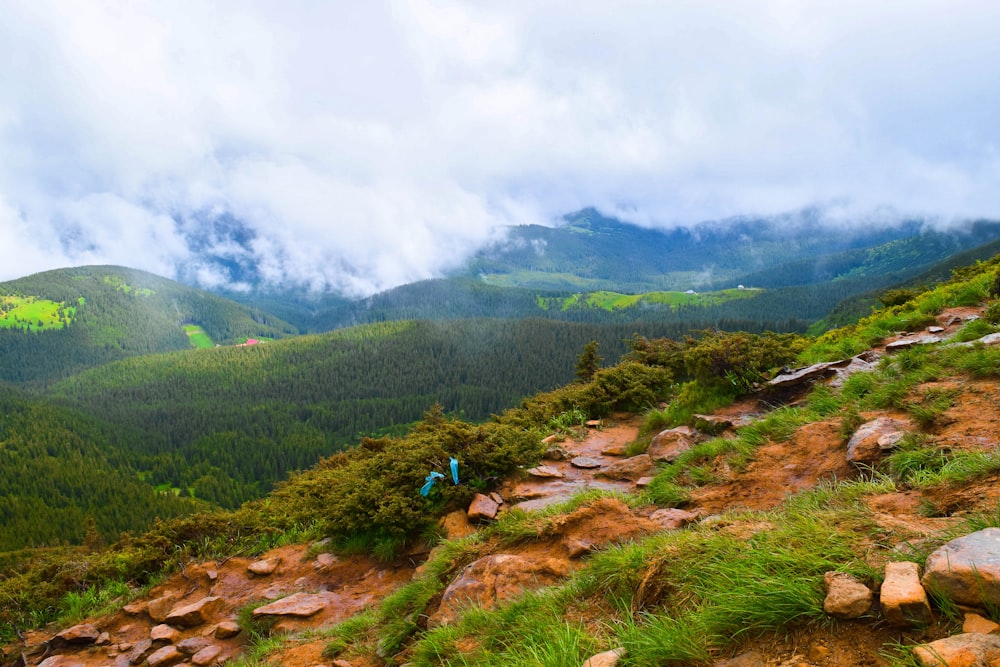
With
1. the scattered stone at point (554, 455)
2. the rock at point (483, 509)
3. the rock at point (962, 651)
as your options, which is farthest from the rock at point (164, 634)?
the rock at point (962, 651)

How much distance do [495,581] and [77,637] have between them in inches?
401

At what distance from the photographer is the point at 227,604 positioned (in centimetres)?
940

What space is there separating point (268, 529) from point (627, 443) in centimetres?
954

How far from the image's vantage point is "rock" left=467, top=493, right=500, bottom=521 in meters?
8.99

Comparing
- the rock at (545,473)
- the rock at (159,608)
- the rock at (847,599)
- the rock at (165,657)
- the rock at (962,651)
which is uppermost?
the rock at (962,651)

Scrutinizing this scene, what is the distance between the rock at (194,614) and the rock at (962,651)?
10828 mm

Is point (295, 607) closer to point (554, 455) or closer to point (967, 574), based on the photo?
point (554, 455)

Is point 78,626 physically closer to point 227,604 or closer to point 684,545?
point 227,604

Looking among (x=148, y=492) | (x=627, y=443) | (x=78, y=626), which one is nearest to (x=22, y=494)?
(x=148, y=492)

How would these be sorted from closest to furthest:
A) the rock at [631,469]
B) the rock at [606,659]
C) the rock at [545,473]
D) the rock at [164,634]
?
the rock at [606,659] → the rock at [164,634] → the rock at [631,469] → the rock at [545,473]

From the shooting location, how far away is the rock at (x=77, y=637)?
9641 mm

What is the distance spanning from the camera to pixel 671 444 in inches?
369

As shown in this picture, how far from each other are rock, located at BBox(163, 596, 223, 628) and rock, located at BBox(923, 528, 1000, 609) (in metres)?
10.9

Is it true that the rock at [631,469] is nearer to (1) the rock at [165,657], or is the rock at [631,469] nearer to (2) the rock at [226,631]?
(2) the rock at [226,631]
